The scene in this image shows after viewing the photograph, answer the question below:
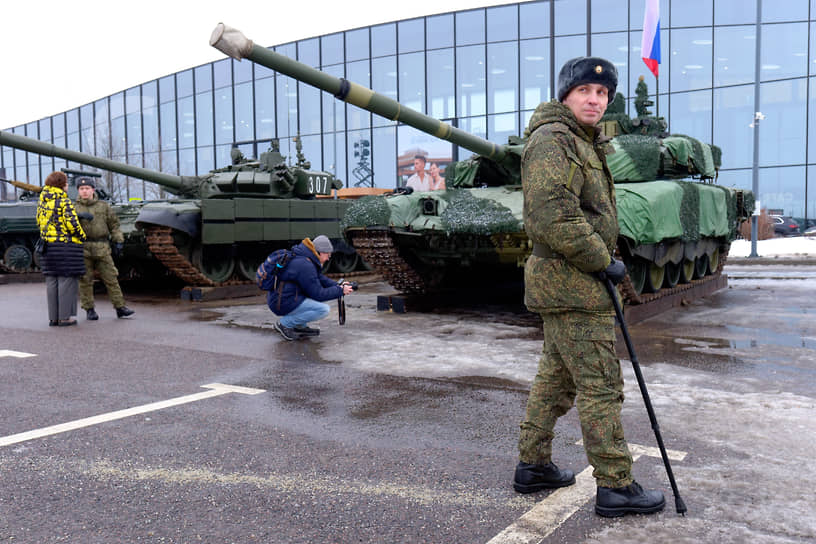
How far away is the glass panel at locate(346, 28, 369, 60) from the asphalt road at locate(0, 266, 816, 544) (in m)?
26.5

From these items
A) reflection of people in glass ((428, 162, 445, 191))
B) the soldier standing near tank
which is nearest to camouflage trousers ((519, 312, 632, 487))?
the soldier standing near tank

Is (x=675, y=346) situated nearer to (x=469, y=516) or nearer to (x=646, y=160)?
(x=646, y=160)

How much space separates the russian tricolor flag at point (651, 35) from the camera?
14.2 metres

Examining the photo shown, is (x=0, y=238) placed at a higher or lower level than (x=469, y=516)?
higher

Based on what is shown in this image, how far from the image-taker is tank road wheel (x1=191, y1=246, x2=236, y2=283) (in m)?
13.2

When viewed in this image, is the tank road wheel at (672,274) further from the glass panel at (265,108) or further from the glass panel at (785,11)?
the glass panel at (265,108)

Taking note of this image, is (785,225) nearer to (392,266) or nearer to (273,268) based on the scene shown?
(392,266)

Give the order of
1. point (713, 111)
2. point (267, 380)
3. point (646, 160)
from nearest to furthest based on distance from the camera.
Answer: point (267, 380) < point (646, 160) < point (713, 111)

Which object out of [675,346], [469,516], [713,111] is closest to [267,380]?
[469,516]

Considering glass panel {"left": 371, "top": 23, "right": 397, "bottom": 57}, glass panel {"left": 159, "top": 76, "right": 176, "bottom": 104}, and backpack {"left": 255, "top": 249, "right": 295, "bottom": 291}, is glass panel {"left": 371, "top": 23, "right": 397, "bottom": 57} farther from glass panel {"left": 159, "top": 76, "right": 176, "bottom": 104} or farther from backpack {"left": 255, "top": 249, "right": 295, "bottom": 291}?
backpack {"left": 255, "top": 249, "right": 295, "bottom": 291}

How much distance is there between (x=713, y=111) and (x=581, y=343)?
28.8 metres

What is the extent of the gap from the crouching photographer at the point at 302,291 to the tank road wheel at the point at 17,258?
40.2ft

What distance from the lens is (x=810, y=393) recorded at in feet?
17.6

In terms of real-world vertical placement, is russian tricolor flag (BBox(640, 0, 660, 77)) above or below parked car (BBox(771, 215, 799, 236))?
above
